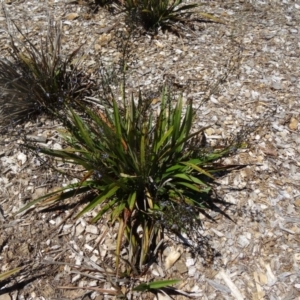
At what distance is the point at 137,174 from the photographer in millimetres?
2643

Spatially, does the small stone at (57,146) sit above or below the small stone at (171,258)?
above

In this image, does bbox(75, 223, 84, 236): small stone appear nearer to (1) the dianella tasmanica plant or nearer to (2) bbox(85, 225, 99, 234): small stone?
(2) bbox(85, 225, 99, 234): small stone

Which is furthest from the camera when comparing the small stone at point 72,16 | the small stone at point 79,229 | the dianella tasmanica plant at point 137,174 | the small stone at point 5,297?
the small stone at point 72,16

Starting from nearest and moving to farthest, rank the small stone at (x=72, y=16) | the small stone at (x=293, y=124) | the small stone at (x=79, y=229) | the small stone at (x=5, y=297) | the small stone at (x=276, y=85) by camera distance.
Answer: the small stone at (x=5, y=297) → the small stone at (x=79, y=229) → the small stone at (x=293, y=124) → the small stone at (x=276, y=85) → the small stone at (x=72, y=16)

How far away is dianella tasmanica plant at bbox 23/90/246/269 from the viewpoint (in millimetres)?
2596

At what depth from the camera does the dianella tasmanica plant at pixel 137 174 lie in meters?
2.60

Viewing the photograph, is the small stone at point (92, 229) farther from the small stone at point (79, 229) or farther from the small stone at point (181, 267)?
the small stone at point (181, 267)

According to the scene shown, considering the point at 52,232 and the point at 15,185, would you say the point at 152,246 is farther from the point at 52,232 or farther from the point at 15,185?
the point at 15,185

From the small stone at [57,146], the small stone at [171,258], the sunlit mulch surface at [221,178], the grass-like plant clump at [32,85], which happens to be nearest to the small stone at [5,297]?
the sunlit mulch surface at [221,178]

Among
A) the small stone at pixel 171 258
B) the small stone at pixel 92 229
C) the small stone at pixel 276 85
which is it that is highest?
the small stone at pixel 276 85

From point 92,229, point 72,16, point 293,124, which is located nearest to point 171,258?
point 92,229

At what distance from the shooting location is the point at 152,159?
2.72 meters

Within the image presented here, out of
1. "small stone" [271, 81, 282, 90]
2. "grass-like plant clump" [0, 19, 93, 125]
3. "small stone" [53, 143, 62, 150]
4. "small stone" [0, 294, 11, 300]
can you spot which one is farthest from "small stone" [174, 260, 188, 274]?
"small stone" [271, 81, 282, 90]

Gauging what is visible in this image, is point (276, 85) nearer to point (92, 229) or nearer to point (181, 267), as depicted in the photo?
point (181, 267)
